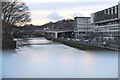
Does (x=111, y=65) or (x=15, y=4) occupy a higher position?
(x=15, y=4)

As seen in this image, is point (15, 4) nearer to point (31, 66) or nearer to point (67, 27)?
point (31, 66)

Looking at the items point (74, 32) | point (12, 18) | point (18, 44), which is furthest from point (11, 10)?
point (74, 32)

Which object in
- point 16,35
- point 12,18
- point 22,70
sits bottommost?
point 22,70

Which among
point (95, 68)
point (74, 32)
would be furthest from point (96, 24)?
point (95, 68)

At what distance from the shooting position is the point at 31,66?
2.53 metres

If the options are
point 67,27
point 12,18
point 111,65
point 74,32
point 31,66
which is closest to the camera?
point 111,65

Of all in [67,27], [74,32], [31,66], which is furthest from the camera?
[74,32]

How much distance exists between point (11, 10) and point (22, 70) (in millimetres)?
2587

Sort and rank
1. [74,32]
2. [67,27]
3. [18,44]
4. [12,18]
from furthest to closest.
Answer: [74,32] < [67,27] < [12,18] < [18,44]

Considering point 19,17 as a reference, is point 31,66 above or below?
below

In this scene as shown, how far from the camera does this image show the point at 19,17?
17.5 ft

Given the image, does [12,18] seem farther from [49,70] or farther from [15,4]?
[49,70]

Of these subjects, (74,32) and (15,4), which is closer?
(15,4)

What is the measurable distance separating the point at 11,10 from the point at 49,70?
2664 millimetres
